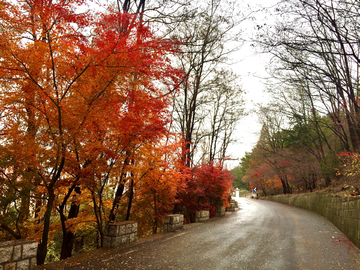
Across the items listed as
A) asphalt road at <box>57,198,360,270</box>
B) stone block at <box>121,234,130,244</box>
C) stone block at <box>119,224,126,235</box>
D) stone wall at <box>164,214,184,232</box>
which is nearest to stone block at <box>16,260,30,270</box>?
asphalt road at <box>57,198,360,270</box>

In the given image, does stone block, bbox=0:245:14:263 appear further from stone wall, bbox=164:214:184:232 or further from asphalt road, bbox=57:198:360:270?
stone wall, bbox=164:214:184:232

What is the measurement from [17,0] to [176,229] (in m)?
8.36

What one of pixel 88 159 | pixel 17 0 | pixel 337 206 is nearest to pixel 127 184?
pixel 88 159

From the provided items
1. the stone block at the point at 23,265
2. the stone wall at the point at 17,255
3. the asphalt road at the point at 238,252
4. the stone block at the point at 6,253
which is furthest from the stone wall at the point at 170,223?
the stone block at the point at 6,253

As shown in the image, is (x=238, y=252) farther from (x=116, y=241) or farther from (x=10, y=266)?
(x=10, y=266)

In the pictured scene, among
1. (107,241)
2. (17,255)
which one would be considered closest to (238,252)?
(107,241)

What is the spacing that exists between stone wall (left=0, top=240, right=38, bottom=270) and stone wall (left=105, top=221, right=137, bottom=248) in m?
2.06

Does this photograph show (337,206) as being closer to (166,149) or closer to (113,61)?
(166,149)

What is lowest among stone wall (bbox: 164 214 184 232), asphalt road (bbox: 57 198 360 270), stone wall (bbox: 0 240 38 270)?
asphalt road (bbox: 57 198 360 270)

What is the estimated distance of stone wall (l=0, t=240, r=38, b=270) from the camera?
3438 mm

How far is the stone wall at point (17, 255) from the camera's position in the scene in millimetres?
3438

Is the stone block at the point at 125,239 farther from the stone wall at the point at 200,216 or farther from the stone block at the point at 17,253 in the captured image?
the stone wall at the point at 200,216

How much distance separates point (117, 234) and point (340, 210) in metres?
8.99

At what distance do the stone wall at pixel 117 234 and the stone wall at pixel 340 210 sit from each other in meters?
6.77
